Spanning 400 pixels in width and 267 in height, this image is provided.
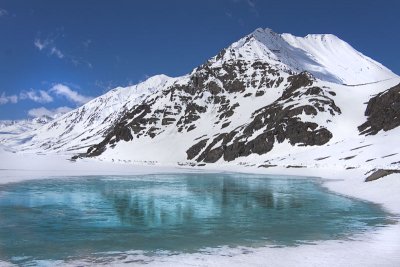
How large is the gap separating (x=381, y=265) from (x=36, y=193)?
116 ft

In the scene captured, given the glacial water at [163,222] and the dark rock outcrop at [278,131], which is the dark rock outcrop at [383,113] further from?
the glacial water at [163,222]

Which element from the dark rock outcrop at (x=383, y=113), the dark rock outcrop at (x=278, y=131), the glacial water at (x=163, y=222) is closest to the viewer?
the glacial water at (x=163, y=222)

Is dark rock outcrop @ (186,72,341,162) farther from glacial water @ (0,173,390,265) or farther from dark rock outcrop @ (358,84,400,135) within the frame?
glacial water @ (0,173,390,265)

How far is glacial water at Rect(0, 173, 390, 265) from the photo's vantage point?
781 inches

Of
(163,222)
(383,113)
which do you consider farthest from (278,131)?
(163,222)

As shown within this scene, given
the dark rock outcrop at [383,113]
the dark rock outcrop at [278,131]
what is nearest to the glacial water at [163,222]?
the dark rock outcrop at [383,113]

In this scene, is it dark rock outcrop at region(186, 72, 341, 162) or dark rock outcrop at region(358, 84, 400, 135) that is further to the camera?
dark rock outcrop at region(186, 72, 341, 162)

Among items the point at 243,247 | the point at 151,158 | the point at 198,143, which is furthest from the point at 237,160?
the point at 243,247

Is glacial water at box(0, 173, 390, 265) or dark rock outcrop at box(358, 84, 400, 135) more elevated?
dark rock outcrop at box(358, 84, 400, 135)

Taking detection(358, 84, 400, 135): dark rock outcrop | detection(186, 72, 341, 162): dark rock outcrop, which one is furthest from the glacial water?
detection(186, 72, 341, 162): dark rock outcrop

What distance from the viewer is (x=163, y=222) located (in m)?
26.5

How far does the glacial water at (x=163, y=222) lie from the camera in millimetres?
19844

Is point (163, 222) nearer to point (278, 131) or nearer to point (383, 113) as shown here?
point (383, 113)

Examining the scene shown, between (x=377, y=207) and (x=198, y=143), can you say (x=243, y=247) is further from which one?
(x=198, y=143)
